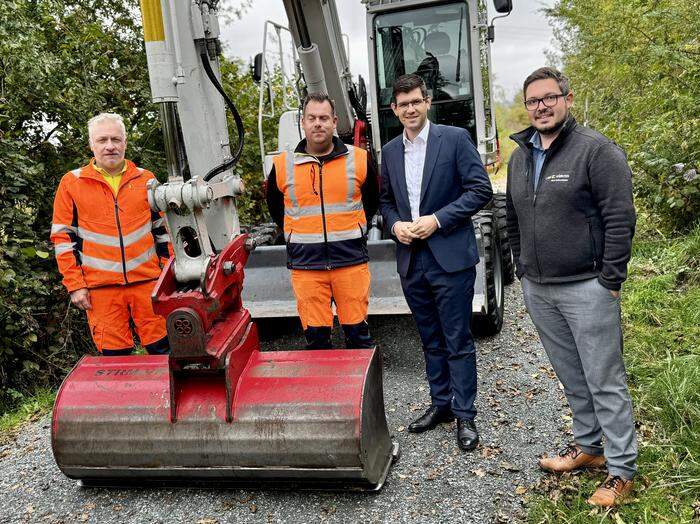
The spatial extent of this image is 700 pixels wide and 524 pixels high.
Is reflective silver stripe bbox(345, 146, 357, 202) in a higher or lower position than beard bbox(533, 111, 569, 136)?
lower

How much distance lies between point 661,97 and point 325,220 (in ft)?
16.6

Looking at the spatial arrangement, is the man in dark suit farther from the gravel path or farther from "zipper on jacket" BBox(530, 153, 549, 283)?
"zipper on jacket" BBox(530, 153, 549, 283)

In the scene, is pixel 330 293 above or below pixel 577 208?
below

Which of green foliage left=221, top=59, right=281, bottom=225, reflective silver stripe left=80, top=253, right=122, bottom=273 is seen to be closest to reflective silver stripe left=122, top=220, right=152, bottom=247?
reflective silver stripe left=80, top=253, right=122, bottom=273

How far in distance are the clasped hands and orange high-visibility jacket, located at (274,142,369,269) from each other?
0.28 m

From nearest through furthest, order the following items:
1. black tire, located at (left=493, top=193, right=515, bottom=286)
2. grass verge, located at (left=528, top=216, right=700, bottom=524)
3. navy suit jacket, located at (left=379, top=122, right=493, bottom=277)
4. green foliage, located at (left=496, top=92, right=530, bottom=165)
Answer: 1. grass verge, located at (left=528, top=216, right=700, bottom=524)
2. navy suit jacket, located at (left=379, top=122, right=493, bottom=277)
3. black tire, located at (left=493, top=193, right=515, bottom=286)
4. green foliage, located at (left=496, top=92, right=530, bottom=165)

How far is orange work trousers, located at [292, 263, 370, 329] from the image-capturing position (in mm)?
3666

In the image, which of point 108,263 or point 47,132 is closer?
point 108,263

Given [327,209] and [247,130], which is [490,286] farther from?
[247,130]

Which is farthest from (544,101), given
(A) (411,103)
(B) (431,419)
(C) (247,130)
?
(C) (247,130)

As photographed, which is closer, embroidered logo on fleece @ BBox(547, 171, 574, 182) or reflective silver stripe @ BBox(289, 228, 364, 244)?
embroidered logo on fleece @ BBox(547, 171, 574, 182)

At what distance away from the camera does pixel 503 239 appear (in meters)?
6.07

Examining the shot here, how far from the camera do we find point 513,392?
4273 millimetres

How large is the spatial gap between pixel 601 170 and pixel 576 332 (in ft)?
2.43
